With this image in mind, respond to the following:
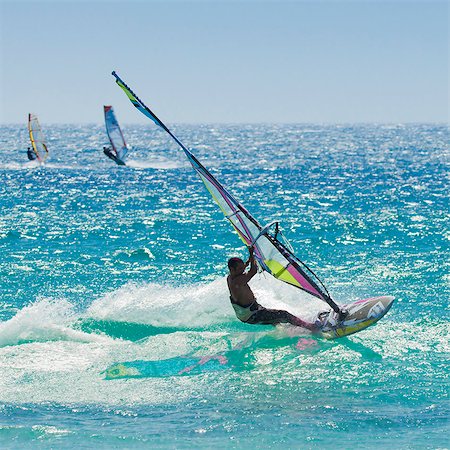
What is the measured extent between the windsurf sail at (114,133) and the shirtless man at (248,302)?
1141 inches

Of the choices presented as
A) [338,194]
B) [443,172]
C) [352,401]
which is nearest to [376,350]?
[352,401]

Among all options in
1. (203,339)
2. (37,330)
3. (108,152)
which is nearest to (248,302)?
(203,339)

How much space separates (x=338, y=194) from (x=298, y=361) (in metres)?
22.8

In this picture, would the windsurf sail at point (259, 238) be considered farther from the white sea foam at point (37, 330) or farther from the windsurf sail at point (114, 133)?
the windsurf sail at point (114, 133)

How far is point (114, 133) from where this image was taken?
139 feet

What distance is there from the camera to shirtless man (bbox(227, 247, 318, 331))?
1117cm

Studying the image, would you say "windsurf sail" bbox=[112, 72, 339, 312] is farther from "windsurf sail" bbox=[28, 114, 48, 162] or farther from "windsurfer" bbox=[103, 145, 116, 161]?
"windsurfer" bbox=[103, 145, 116, 161]

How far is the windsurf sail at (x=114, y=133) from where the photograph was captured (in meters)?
39.5

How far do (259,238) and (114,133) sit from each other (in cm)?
3209

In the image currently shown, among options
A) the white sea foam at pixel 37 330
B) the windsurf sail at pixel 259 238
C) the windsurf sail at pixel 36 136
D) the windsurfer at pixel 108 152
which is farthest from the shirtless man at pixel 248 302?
the windsurfer at pixel 108 152

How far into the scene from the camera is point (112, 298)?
1548cm

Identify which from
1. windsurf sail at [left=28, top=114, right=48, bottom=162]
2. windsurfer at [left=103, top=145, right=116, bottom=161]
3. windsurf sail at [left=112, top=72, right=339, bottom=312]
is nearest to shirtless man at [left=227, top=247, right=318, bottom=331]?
windsurf sail at [left=112, top=72, right=339, bottom=312]

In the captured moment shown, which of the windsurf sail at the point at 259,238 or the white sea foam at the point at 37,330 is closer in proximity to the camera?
the windsurf sail at the point at 259,238

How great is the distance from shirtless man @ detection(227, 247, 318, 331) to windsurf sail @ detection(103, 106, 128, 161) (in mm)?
28988
